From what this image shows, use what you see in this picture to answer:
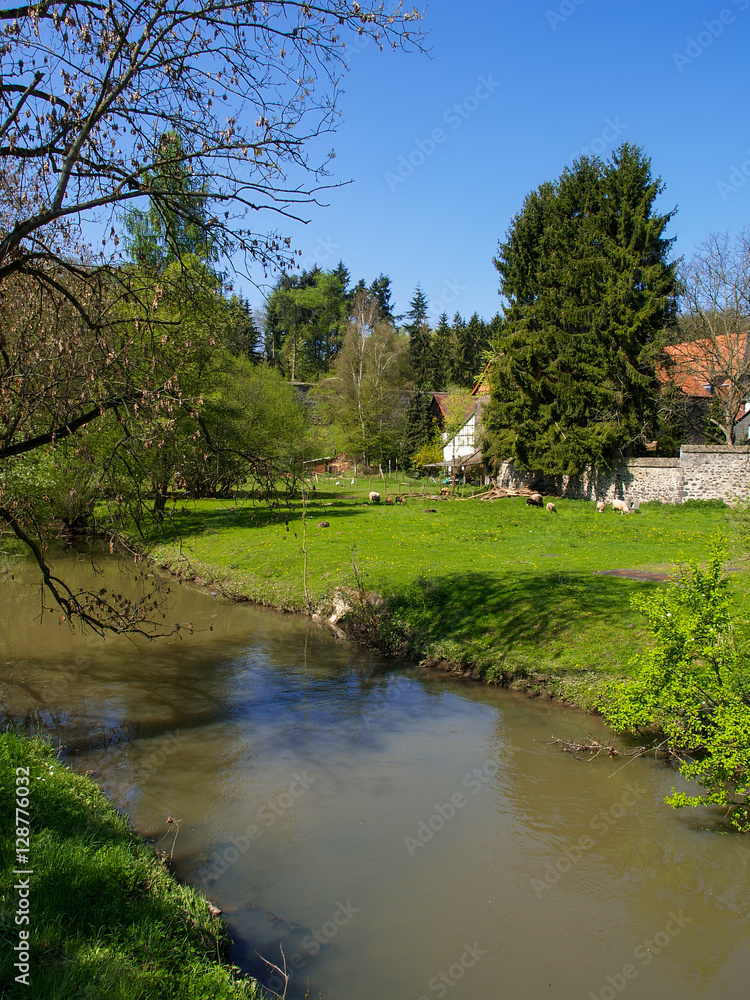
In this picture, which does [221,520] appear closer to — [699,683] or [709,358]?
[699,683]

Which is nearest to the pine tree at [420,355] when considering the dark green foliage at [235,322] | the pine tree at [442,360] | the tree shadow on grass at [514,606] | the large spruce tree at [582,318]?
the pine tree at [442,360]

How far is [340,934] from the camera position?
5.40 metres

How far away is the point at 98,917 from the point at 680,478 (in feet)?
93.3

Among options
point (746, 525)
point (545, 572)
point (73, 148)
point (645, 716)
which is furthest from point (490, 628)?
point (73, 148)

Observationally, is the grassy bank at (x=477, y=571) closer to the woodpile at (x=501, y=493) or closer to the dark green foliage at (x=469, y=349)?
the woodpile at (x=501, y=493)

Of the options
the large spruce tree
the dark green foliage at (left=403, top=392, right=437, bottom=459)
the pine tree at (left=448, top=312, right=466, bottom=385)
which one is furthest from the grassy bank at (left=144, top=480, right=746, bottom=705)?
the pine tree at (left=448, top=312, right=466, bottom=385)

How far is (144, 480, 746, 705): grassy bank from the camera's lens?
37.0ft

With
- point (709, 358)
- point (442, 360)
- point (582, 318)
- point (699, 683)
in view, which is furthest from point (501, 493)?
point (442, 360)

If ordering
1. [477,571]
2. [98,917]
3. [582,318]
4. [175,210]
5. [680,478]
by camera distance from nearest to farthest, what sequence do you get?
[98,917] → [175,210] → [477,571] → [680,478] → [582,318]

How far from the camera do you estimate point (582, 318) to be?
108 ft

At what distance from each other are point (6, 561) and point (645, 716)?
15.9m

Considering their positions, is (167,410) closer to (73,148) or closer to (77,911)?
(73,148)

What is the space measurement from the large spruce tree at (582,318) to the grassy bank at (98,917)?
95.8 ft

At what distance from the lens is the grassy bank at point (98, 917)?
3783 millimetres
